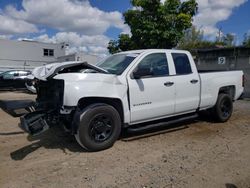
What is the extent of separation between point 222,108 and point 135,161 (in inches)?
154

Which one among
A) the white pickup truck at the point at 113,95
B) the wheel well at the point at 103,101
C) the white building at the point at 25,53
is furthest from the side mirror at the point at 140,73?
the white building at the point at 25,53

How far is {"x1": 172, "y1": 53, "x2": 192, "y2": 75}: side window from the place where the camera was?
6742mm

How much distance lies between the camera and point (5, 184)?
4.09 m

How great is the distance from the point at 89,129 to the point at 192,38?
38590 mm

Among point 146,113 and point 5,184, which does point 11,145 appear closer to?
point 5,184

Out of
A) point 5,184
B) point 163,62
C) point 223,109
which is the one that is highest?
point 163,62

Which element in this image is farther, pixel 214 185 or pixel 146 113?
pixel 146 113

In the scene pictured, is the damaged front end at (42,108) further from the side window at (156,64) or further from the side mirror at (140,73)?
the side window at (156,64)

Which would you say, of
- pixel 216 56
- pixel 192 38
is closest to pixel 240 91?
pixel 216 56

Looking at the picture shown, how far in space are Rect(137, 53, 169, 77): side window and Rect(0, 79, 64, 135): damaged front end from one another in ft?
5.69

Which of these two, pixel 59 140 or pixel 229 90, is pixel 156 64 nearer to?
pixel 59 140

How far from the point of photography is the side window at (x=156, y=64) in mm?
6171

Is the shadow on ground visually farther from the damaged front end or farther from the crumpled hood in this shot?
the crumpled hood

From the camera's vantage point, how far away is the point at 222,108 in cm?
791
